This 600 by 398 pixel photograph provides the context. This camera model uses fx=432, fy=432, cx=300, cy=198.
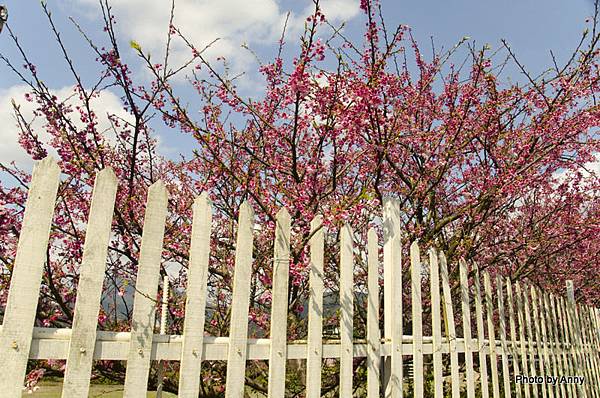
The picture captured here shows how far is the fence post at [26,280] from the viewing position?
1.34 metres

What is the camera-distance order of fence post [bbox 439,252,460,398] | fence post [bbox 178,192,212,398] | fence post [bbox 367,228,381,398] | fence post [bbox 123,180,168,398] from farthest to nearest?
fence post [bbox 439,252,460,398] → fence post [bbox 367,228,381,398] → fence post [bbox 178,192,212,398] → fence post [bbox 123,180,168,398]

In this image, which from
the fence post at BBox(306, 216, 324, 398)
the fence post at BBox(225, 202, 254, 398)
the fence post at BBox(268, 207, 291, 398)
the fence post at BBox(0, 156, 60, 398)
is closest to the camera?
the fence post at BBox(0, 156, 60, 398)

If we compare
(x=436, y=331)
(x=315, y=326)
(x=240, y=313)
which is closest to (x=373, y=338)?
(x=315, y=326)

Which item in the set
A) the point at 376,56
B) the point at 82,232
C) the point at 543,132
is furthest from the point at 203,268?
the point at 543,132

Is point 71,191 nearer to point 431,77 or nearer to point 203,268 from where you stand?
point 203,268

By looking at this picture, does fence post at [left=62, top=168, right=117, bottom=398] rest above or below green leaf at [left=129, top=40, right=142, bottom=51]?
below

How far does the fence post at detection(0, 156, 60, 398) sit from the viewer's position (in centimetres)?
134

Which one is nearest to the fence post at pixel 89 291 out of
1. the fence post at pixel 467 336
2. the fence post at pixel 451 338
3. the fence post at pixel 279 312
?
the fence post at pixel 279 312

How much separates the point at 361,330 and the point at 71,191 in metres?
3.21

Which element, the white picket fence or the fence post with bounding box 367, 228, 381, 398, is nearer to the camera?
the white picket fence

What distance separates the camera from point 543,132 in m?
4.71

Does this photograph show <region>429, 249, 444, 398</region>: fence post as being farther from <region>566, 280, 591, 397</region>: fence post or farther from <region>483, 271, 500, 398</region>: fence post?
<region>566, 280, 591, 397</region>: fence post

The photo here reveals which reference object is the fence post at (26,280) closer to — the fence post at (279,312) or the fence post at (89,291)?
the fence post at (89,291)

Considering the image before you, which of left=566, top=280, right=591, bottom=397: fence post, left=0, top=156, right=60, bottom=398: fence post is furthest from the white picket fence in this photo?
left=566, top=280, right=591, bottom=397: fence post
